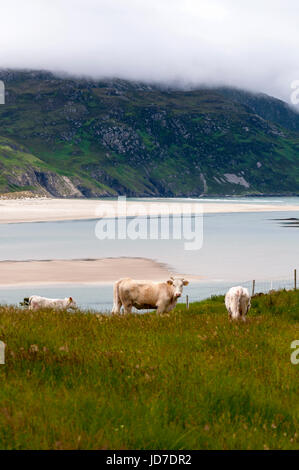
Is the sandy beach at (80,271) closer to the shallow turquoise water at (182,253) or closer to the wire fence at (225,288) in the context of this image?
the shallow turquoise water at (182,253)

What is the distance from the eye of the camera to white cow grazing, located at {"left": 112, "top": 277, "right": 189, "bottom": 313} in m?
19.4

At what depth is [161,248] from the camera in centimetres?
7244

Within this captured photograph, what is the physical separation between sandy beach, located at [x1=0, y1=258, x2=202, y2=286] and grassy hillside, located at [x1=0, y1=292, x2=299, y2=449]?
116 feet

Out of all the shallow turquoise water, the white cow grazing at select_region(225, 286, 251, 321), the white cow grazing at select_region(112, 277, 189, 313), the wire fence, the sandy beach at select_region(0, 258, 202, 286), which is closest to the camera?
the white cow grazing at select_region(225, 286, 251, 321)

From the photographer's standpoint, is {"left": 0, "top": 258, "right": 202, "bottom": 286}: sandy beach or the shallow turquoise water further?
{"left": 0, "top": 258, "right": 202, "bottom": 286}: sandy beach

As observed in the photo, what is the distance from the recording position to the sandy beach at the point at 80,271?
46866 millimetres

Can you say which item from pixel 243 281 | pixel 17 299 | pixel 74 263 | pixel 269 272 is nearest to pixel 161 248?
pixel 74 263

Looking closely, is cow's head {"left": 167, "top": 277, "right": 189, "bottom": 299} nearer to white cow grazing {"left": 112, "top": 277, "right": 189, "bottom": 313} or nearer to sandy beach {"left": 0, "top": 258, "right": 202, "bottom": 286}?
white cow grazing {"left": 112, "top": 277, "right": 189, "bottom": 313}

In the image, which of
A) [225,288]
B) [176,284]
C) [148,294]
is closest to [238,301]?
[176,284]

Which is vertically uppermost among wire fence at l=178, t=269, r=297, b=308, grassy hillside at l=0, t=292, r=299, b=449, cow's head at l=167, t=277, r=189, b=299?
cow's head at l=167, t=277, r=189, b=299

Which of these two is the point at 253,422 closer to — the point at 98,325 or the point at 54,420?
the point at 54,420

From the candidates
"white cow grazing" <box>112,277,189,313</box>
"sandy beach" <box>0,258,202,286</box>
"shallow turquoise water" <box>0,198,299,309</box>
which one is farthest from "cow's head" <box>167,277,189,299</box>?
"sandy beach" <box>0,258,202,286</box>

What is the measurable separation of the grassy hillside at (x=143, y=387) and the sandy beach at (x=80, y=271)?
35.3 metres

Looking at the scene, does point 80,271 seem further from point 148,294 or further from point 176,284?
point 176,284
